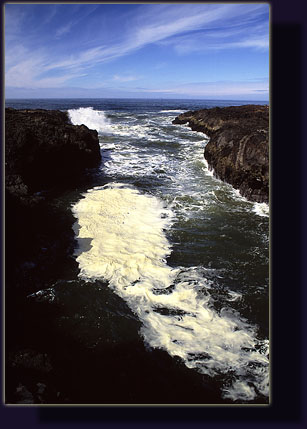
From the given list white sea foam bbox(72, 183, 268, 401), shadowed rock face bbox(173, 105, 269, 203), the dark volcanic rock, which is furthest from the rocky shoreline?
shadowed rock face bbox(173, 105, 269, 203)

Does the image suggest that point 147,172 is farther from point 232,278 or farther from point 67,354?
point 67,354

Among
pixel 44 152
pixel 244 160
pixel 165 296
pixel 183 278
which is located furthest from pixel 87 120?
pixel 165 296

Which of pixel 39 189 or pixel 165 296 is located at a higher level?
pixel 39 189

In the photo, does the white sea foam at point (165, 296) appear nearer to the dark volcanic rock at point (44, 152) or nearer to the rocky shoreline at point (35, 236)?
the rocky shoreline at point (35, 236)

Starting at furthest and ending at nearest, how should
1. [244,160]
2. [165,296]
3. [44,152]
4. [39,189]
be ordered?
[44,152], [244,160], [39,189], [165,296]

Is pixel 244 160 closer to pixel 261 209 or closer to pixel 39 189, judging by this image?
pixel 261 209

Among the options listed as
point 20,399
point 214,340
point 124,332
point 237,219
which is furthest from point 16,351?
point 237,219

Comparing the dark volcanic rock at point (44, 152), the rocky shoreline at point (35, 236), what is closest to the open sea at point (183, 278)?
the rocky shoreline at point (35, 236)
